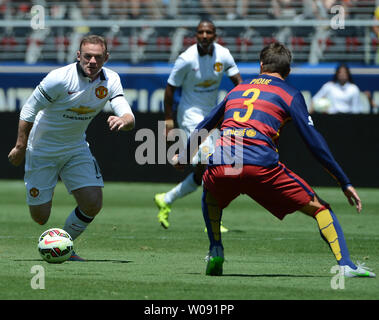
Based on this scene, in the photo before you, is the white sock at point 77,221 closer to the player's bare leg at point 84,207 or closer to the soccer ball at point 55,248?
the player's bare leg at point 84,207

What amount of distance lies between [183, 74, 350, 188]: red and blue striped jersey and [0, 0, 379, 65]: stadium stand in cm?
1363

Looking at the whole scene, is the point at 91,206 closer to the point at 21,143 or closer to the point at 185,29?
the point at 21,143

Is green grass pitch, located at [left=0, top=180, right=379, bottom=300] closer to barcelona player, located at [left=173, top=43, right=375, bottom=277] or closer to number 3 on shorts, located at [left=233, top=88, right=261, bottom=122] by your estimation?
barcelona player, located at [left=173, top=43, right=375, bottom=277]

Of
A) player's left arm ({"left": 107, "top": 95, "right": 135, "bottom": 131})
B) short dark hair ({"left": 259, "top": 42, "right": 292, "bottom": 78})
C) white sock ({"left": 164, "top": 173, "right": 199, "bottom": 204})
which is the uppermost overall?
short dark hair ({"left": 259, "top": 42, "right": 292, "bottom": 78})

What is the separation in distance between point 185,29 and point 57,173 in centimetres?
1352

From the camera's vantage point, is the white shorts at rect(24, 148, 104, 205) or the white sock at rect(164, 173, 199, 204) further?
the white sock at rect(164, 173, 199, 204)

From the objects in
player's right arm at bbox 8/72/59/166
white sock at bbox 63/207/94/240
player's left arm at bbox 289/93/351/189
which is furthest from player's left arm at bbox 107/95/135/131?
player's left arm at bbox 289/93/351/189

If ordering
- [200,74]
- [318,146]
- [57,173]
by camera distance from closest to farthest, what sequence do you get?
1. [318,146]
2. [57,173]
3. [200,74]

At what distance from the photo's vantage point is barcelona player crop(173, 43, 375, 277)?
721 cm

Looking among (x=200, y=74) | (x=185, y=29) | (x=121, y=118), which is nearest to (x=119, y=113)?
(x=121, y=118)

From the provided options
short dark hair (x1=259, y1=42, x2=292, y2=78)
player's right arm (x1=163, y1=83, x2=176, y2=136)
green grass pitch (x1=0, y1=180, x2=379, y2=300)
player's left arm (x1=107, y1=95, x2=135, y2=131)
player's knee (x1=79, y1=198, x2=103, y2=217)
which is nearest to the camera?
green grass pitch (x1=0, y1=180, x2=379, y2=300)

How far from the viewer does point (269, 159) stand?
23.8 ft

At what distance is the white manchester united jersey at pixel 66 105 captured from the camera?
8523 mm

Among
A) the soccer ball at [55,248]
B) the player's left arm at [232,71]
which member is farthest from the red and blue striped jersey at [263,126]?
the player's left arm at [232,71]
